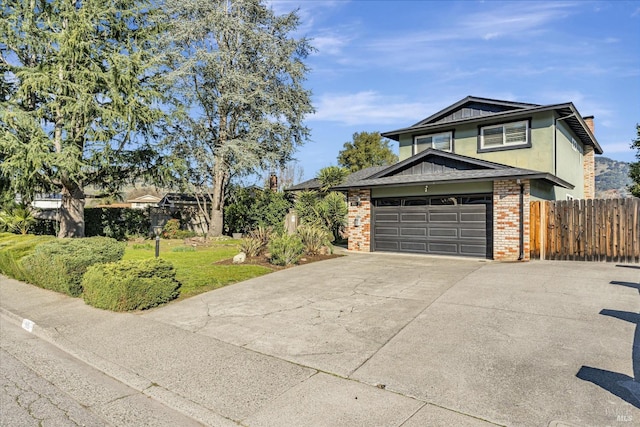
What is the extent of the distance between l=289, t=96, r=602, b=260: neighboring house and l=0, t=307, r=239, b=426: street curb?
35.4 ft

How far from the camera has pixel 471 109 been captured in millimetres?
16344

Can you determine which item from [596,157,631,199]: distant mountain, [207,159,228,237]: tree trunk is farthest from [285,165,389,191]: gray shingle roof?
[596,157,631,199]: distant mountain

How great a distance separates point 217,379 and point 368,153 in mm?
36255

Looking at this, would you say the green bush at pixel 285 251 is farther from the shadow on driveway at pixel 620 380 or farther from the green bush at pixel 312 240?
the shadow on driveway at pixel 620 380

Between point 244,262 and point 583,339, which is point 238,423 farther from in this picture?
point 244,262

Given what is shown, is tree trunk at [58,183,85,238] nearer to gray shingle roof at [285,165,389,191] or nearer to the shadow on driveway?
gray shingle roof at [285,165,389,191]

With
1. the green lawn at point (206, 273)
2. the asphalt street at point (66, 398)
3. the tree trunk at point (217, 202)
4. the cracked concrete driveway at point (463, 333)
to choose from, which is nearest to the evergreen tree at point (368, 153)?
the tree trunk at point (217, 202)

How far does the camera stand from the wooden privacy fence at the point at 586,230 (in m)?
10.8

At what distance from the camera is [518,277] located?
878 cm

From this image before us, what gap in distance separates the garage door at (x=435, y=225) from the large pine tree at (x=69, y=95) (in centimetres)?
1193

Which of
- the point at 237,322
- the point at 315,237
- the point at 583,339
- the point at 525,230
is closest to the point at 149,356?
the point at 237,322

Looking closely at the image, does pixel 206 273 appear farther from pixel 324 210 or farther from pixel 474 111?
pixel 474 111

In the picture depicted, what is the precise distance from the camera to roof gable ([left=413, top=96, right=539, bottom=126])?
1537cm

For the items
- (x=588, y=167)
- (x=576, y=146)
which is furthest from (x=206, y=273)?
(x=588, y=167)
